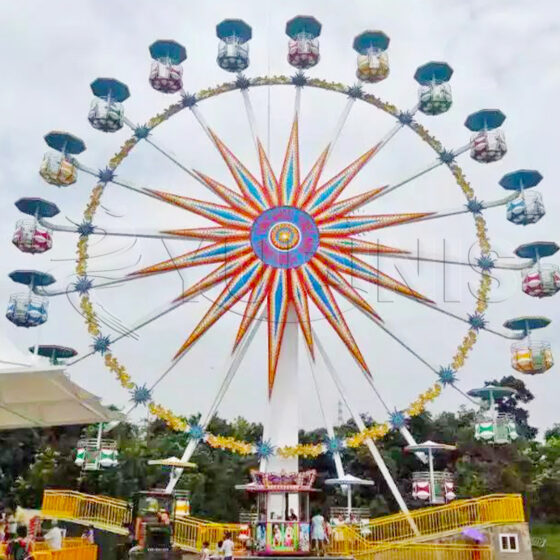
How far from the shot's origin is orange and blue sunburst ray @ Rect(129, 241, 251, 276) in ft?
70.9

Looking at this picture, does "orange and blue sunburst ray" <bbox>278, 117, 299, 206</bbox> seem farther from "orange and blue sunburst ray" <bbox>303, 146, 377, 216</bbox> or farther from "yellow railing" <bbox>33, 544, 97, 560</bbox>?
"yellow railing" <bbox>33, 544, 97, 560</bbox>

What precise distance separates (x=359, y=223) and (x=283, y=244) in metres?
2.41

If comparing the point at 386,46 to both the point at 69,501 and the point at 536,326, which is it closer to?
the point at 536,326

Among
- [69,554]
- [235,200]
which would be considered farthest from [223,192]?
[69,554]

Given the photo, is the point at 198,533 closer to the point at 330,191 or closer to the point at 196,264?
the point at 196,264

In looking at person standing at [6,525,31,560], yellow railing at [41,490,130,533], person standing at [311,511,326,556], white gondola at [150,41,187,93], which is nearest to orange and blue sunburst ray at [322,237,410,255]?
white gondola at [150,41,187,93]

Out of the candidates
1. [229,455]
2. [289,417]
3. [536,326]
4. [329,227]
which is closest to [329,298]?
[329,227]

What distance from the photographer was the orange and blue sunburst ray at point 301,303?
2167 cm

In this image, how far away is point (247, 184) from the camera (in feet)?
72.8

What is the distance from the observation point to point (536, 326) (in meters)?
21.5

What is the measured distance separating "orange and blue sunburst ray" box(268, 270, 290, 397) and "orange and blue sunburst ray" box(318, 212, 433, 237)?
6.72 ft

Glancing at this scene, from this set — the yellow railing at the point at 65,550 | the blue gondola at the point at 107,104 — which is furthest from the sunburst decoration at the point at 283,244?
the yellow railing at the point at 65,550

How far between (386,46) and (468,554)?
15479mm

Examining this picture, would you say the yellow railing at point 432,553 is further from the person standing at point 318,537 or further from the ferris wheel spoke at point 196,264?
the ferris wheel spoke at point 196,264
